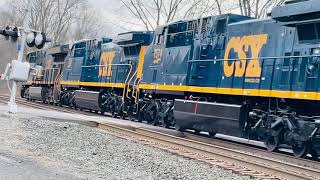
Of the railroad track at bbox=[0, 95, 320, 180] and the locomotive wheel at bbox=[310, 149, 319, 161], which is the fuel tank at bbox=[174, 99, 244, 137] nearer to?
the railroad track at bbox=[0, 95, 320, 180]

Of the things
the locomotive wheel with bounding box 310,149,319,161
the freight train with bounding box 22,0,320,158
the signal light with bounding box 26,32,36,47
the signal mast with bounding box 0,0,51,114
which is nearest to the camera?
the freight train with bounding box 22,0,320,158

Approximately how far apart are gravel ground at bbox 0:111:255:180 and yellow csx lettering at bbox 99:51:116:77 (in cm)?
1152

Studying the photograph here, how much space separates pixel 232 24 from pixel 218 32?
0.76 m

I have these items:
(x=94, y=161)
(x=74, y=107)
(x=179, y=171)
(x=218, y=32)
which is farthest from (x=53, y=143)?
(x=74, y=107)

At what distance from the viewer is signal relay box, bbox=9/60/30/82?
15.9 meters

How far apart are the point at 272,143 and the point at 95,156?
5.70m

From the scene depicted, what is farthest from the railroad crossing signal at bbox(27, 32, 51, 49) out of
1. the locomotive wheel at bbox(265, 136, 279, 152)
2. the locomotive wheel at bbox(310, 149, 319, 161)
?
the locomotive wheel at bbox(310, 149, 319, 161)

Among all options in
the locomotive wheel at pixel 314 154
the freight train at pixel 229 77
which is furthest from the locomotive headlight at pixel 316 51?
the locomotive wheel at pixel 314 154

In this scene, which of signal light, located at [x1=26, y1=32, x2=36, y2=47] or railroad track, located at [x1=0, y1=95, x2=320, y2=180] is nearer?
railroad track, located at [x1=0, y1=95, x2=320, y2=180]

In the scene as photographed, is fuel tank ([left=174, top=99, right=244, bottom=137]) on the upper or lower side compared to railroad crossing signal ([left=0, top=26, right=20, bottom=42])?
lower

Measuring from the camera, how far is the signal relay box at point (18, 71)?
15.9 m

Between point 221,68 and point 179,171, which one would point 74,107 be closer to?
point 221,68

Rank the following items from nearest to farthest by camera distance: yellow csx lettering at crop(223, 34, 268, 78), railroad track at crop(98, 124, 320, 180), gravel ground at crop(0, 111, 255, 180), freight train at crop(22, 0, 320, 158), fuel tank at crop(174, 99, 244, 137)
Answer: gravel ground at crop(0, 111, 255, 180), railroad track at crop(98, 124, 320, 180), freight train at crop(22, 0, 320, 158), yellow csx lettering at crop(223, 34, 268, 78), fuel tank at crop(174, 99, 244, 137)

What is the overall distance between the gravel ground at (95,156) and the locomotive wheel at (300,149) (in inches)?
135
